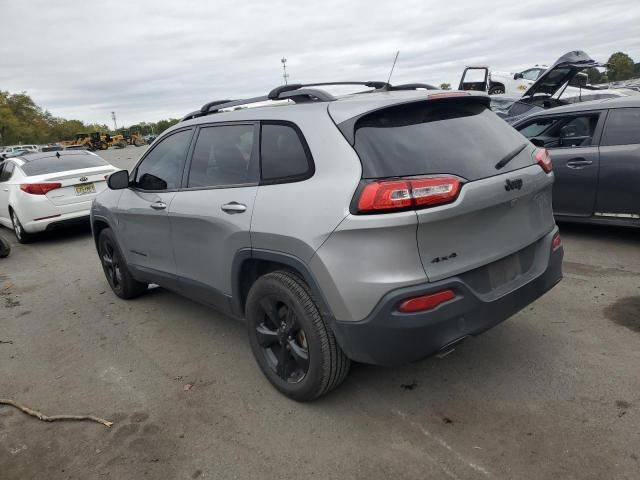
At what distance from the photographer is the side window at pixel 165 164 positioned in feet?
13.2

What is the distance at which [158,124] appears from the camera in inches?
5039

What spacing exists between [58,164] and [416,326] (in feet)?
27.3

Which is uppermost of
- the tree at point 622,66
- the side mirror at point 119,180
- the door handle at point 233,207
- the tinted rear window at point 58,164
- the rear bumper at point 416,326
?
the tree at point 622,66

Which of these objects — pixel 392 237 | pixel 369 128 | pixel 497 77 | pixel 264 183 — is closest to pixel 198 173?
pixel 264 183

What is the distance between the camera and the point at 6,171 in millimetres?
9500

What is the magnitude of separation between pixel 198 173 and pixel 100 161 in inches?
251

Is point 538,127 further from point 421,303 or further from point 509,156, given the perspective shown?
point 421,303

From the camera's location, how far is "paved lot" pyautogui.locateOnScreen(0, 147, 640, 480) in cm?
257

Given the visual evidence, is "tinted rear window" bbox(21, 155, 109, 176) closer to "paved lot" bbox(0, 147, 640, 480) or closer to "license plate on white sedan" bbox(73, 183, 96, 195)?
"license plate on white sedan" bbox(73, 183, 96, 195)

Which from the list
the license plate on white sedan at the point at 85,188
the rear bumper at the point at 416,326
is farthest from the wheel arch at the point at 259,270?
the license plate on white sedan at the point at 85,188

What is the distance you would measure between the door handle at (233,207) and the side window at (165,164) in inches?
32.1

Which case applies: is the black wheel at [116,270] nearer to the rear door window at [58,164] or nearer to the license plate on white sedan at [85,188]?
the license plate on white sedan at [85,188]

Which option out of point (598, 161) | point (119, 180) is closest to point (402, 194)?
point (119, 180)

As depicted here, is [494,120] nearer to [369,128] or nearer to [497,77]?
[369,128]
